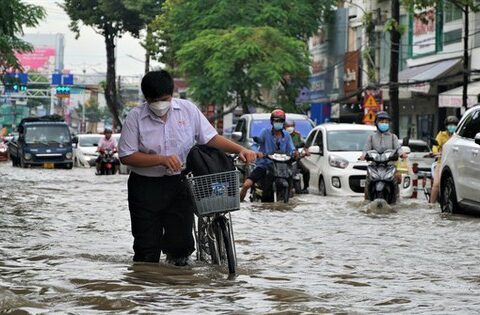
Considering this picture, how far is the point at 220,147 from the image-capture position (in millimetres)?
9664

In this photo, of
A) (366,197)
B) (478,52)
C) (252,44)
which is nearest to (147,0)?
(252,44)

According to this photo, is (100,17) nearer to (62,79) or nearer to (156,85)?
(62,79)

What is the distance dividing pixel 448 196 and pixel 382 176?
168 cm

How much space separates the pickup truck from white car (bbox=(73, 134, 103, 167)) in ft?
2.71

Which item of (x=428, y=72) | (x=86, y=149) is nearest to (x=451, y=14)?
(x=428, y=72)

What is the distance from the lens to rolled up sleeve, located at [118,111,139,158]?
9.62 m

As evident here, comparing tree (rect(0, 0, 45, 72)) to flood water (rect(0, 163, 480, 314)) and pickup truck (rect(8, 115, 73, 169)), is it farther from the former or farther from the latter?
pickup truck (rect(8, 115, 73, 169))

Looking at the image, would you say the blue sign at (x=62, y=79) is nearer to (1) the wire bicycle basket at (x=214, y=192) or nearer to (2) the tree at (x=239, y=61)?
(2) the tree at (x=239, y=61)

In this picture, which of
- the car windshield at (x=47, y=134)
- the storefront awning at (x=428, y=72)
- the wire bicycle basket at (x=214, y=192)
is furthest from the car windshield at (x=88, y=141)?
the wire bicycle basket at (x=214, y=192)

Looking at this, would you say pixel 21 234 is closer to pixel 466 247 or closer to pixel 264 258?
pixel 264 258

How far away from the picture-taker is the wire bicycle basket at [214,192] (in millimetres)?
9055

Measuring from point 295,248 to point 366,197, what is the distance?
8.02 meters

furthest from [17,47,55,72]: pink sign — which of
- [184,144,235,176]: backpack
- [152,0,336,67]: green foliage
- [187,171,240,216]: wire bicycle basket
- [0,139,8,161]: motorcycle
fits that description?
[187,171,240,216]: wire bicycle basket

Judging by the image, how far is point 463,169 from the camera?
17.8 metres
